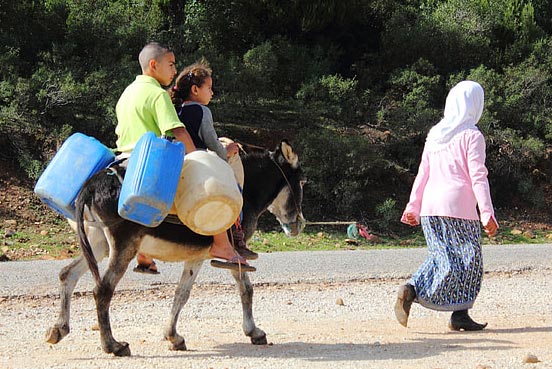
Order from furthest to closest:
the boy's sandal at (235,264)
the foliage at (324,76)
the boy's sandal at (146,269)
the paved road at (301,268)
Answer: the foliage at (324,76) → the paved road at (301,268) → the boy's sandal at (146,269) → the boy's sandal at (235,264)

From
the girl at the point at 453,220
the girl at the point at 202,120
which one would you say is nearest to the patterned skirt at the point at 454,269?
the girl at the point at 453,220

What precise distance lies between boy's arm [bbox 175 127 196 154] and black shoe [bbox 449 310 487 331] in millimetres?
3228

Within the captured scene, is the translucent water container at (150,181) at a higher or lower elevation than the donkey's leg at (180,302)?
higher

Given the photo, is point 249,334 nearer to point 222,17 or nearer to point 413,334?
point 413,334

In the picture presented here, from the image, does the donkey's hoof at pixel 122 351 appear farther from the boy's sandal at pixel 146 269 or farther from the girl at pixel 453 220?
the girl at pixel 453 220

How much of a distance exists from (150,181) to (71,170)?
3.22ft

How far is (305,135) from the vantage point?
18922 millimetres

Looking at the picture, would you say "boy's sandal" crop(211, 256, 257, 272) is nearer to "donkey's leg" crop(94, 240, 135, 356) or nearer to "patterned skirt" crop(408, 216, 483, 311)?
"donkey's leg" crop(94, 240, 135, 356)

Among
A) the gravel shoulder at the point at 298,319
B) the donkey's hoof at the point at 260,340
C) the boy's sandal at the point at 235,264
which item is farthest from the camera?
the donkey's hoof at the point at 260,340

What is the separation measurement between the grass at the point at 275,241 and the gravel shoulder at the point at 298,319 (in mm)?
1629

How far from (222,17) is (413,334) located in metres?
14.8

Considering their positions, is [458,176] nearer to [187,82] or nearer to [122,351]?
[187,82]

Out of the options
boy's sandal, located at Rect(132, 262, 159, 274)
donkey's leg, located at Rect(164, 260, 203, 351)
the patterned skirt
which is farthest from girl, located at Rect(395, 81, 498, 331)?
boy's sandal, located at Rect(132, 262, 159, 274)

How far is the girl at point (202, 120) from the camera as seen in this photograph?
7480mm
